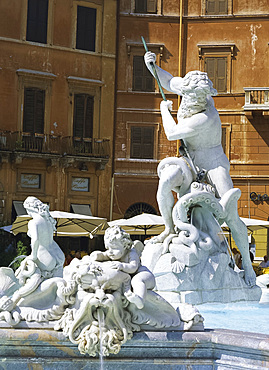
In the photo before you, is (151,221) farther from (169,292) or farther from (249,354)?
(249,354)

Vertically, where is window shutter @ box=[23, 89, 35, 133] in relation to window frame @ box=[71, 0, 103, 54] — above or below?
below

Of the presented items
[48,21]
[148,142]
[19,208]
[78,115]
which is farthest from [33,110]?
[148,142]

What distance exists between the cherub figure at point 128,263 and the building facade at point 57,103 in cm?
2304

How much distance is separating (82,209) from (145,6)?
30.3ft

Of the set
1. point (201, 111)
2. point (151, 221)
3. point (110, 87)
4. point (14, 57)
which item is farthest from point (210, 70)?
point (201, 111)

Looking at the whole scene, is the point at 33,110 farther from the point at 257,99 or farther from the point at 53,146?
the point at 257,99

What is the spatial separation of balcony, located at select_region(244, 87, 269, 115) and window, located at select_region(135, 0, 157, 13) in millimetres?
5587

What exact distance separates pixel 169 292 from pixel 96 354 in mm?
3034

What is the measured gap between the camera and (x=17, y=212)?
88.6 feet

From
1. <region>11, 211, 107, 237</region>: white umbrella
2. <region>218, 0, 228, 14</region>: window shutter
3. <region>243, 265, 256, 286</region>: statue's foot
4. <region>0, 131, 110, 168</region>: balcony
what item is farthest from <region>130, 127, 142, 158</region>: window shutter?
<region>243, 265, 256, 286</region>: statue's foot

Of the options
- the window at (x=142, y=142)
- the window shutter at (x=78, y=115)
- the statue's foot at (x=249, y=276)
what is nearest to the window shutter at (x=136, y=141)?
the window at (x=142, y=142)

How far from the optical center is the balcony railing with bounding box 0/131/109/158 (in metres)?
27.2

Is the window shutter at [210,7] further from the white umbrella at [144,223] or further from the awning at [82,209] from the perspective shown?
the white umbrella at [144,223]

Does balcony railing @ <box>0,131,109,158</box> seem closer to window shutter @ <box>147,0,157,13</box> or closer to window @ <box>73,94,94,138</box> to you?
window @ <box>73,94,94,138</box>
